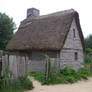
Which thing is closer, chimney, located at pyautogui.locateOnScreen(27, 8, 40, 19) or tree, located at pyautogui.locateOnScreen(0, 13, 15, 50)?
chimney, located at pyautogui.locateOnScreen(27, 8, 40, 19)

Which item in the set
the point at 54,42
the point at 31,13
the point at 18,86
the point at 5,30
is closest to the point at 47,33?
the point at 54,42

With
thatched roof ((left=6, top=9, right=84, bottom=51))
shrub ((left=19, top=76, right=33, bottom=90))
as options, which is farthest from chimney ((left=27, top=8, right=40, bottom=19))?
shrub ((left=19, top=76, right=33, bottom=90))

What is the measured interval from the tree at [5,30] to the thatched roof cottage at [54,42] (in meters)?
7.74

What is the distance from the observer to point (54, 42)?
43.8 ft

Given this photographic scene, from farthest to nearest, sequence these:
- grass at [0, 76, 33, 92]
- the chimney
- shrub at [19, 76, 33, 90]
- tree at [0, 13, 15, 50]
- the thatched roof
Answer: tree at [0, 13, 15, 50] → the chimney → the thatched roof → shrub at [19, 76, 33, 90] → grass at [0, 76, 33, 92]

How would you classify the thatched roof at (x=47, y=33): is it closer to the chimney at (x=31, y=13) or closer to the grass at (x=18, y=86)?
the chimney at (x=31, y=13)

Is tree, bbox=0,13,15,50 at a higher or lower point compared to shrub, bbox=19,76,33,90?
higher

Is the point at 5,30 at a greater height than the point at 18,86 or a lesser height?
greater

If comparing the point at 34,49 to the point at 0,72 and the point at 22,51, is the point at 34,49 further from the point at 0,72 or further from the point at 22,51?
the point at 0,72

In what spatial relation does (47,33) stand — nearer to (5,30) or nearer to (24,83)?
(24,83)

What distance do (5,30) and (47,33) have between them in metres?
13.1

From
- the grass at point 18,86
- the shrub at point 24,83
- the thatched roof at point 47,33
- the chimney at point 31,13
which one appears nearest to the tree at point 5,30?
the chimney at point 31,13

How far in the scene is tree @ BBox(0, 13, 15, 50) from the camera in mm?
25241

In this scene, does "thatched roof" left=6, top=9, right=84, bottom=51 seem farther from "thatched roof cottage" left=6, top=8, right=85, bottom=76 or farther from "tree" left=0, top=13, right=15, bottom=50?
"tree" left=0, top=13, right=15, bottom=50
